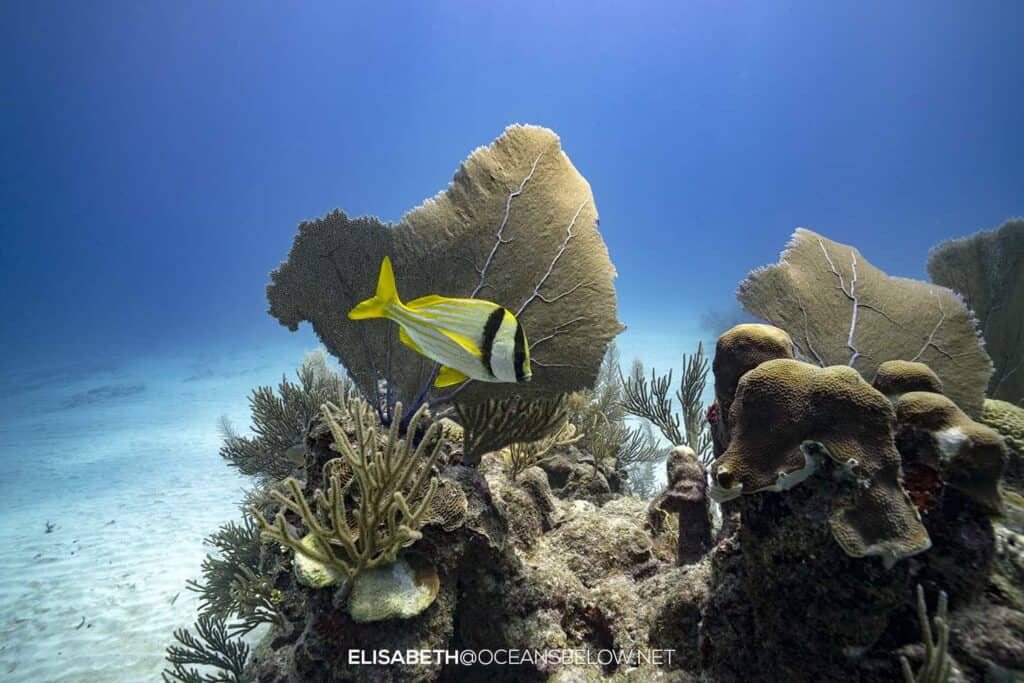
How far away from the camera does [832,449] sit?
1788mm

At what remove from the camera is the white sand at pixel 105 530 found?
582 centimetres

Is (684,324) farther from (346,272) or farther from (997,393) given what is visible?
(346,272)

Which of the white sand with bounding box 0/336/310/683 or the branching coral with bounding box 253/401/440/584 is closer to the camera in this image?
the branching coral with bounding box 253/401/440/584

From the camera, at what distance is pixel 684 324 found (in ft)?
160

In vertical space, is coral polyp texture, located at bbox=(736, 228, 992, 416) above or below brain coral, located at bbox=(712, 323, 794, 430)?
above

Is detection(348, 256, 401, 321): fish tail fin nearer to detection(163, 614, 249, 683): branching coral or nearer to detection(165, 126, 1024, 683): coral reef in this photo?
detection(165, 126, 1024, 683): coral reef

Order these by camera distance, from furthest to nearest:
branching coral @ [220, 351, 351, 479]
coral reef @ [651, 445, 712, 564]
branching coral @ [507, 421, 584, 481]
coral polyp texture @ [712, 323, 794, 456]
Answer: branching coral @ [220, 351, 351, 479], branching coral @ [507, 421, 584, 481], coral reef @ [651, 445, 712, 564], coral polyp texture @ [712, 323, 794, 456]

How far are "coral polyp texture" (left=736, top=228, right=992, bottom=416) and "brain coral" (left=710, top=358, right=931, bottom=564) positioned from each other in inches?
62.9

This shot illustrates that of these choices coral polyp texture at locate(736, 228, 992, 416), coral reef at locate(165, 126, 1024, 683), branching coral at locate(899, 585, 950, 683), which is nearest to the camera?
branching coral at locate(899, 585, 950, 683)

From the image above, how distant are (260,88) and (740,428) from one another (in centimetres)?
15612

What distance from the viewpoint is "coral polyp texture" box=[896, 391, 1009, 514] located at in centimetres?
179

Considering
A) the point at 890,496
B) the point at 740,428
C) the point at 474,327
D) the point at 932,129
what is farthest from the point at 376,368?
the point at 932,129

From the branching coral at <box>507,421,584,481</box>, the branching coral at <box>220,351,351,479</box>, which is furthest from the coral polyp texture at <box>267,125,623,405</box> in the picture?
the branching coral at <box>220,351,351,479</box>

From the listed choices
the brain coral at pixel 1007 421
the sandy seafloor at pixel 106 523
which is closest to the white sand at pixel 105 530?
the sandy seafloor at pixel 106 523
